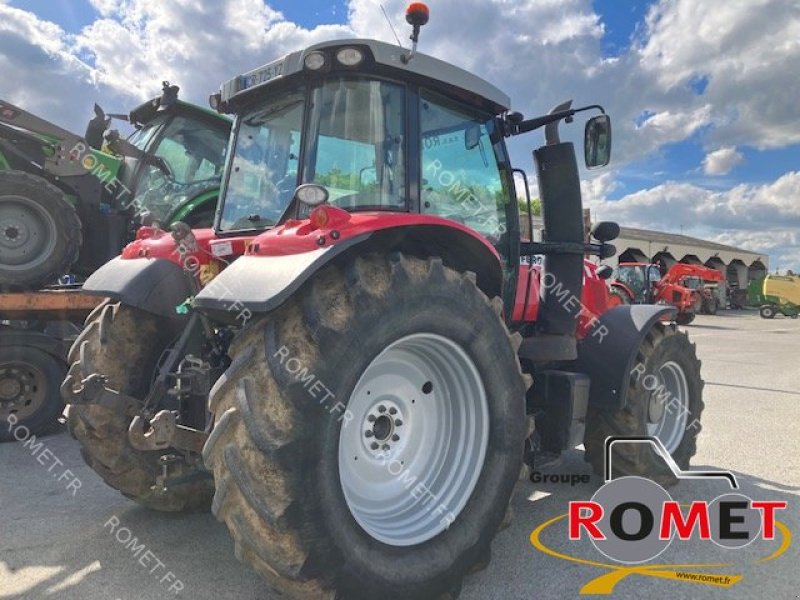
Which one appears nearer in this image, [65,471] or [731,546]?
[731,546]

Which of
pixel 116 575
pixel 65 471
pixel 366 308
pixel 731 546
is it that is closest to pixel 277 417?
pixel 366 308

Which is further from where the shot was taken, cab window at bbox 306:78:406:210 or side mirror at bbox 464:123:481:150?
side mirror at bbox 464:123:481:150

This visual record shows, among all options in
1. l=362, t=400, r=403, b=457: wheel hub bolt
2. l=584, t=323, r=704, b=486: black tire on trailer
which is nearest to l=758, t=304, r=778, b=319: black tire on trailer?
l=584, t=323, r=704, b=486: black tire on trailer

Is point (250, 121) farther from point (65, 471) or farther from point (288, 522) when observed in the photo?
point (65, 471)

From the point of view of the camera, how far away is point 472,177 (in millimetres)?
3643

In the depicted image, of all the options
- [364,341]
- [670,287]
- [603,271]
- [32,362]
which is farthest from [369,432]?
[670,287]

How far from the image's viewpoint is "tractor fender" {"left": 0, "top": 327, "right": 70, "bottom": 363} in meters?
5.33

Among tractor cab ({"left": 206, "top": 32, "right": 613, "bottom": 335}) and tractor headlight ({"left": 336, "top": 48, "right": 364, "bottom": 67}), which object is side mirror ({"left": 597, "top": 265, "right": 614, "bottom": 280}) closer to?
tractor cab ({"left": 206, "top": 32, "right": 613, "bottom": 335})

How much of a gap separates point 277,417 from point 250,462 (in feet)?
0.58

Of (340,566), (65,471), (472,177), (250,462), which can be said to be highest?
(472,177)

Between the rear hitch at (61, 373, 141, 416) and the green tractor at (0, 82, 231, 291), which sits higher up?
the green tractor at (0, 82, 231, 291)

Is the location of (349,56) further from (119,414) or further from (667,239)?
(667,239)

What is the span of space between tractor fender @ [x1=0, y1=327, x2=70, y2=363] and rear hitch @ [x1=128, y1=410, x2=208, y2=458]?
350 centimetres

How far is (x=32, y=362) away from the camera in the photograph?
5414 millimetres
